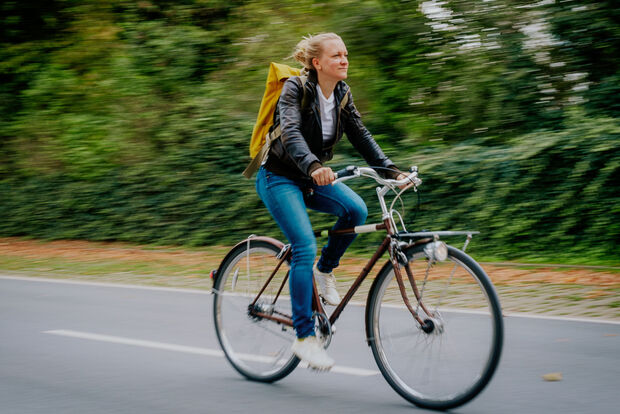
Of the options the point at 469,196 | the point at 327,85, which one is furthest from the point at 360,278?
the point at 469,196

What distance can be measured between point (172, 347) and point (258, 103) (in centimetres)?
884

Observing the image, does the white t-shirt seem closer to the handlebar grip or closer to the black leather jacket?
the black leather jacket

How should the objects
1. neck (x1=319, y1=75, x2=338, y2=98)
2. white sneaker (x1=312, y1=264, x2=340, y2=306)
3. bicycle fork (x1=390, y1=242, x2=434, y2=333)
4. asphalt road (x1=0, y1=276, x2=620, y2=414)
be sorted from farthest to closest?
white sneaker (x1=312, y1=264, x2=340, y2=306), neck (x1=319, y1=75, x2=338, y2=98), asphalt road (x1=0, y1=276, x2=620, y2=414), bicycle fork (x1=390, y1=242, x2=434, y2=333)

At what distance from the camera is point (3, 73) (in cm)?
1862

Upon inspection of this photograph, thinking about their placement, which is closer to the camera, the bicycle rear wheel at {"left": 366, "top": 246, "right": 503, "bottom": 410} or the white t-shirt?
the bicycle rear wheel at {"left": 366, "top": 246, "right": 503, "bottom": 410}

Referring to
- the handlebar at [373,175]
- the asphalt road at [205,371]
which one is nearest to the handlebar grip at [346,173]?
the handlebar at [373,175]

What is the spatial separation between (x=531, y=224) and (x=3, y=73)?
1333 centimetres

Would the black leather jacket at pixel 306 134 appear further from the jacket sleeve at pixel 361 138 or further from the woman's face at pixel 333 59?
the woman's face at pixel 333 59

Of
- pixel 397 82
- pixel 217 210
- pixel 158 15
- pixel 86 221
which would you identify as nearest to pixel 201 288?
pixel 217 210

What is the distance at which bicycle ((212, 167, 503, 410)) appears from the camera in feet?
13.4

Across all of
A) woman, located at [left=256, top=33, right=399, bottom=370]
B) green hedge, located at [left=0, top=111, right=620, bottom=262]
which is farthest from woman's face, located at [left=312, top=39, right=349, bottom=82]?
green hedge, located at [left=0, top=111, right=620, bottom=262]

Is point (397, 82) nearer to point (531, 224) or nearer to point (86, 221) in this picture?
point (531, 224)

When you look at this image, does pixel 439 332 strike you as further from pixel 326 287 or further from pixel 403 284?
pixel 326 287

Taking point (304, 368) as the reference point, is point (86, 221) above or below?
below
